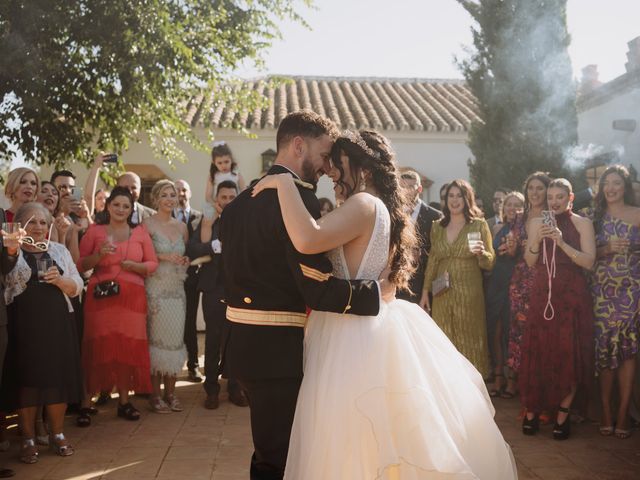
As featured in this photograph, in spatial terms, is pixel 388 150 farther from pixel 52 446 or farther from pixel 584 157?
pixel 584 157

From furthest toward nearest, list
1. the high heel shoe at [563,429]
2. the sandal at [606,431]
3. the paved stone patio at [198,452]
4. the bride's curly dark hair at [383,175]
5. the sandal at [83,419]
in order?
the sandal at [83,419] < the sandal at [606,431] < the high heel shoe at [563,429] < the paved stone patio at [198,452] < the bride's curly dark hair at [383,175]

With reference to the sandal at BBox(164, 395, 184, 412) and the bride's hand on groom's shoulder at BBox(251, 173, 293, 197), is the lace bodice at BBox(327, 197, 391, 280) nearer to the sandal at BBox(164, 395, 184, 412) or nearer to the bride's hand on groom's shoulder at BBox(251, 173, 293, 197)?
the bride's hand on groom's shoulder at BBox(251, 173, 293, 197)

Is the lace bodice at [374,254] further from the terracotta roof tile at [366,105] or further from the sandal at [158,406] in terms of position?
the terracotta roof tile at [366,105]

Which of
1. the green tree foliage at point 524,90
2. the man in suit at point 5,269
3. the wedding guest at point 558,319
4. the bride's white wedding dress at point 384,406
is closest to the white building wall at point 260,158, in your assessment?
the green tree foliage at point 524,90

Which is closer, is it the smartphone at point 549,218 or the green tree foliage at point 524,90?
the smartphone at point 549,218

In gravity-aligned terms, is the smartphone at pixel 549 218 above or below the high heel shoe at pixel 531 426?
above

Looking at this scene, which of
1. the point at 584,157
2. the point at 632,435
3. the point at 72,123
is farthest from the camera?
the point at 584,157

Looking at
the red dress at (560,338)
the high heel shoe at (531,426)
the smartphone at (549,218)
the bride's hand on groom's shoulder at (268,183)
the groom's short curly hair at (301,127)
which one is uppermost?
the groom's short curly hair at (301,127)

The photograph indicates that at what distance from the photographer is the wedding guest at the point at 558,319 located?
5.99 meters

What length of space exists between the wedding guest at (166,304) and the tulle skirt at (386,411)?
12.2 feet

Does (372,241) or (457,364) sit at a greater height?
(372,241)

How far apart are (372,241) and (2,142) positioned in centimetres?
926

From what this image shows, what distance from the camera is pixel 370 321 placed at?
3.31 metres

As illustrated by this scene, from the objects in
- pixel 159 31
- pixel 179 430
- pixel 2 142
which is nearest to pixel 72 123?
pixel 2 142
